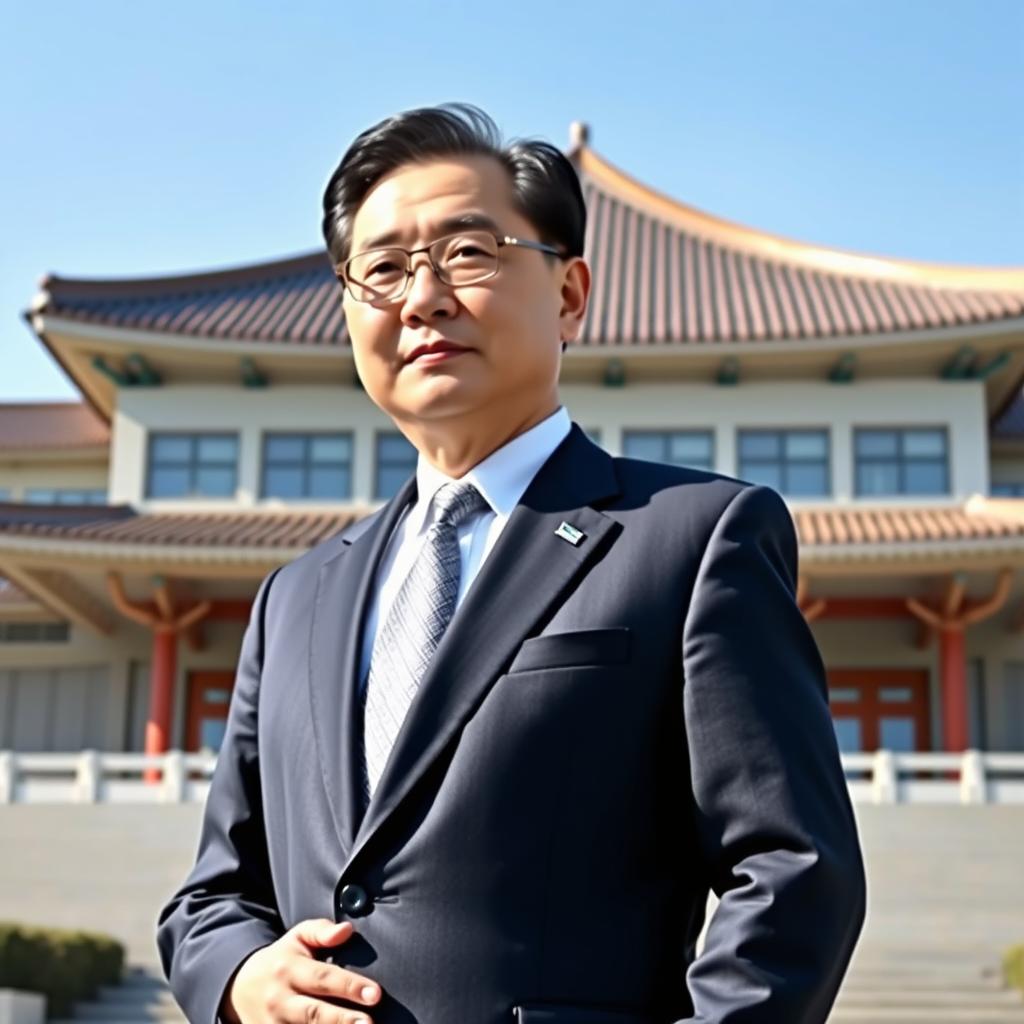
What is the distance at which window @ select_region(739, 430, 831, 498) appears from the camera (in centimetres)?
1950

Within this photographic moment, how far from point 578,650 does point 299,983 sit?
527mm

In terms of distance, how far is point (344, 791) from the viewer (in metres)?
2.08

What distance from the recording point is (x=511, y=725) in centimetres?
201

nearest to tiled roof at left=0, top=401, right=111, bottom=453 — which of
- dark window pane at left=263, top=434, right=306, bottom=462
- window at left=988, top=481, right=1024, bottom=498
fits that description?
dark window pane at left=263, top=434, right=306, bottom=462

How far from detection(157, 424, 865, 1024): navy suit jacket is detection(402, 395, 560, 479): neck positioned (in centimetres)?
15

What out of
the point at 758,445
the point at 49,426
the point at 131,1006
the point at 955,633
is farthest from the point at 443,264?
the point at 49,426

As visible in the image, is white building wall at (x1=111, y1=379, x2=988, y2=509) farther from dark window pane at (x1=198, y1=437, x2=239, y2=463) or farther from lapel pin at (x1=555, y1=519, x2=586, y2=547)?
lapel pin at (x1=555, y1=519, x2=586, y2=547)

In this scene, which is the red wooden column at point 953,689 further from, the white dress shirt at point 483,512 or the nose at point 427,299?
the nose at point 427,299

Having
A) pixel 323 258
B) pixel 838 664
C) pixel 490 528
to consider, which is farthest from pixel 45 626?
pixel 490 528

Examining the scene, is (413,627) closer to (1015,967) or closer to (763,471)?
(1015,967)

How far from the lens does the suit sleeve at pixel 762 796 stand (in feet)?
6.00

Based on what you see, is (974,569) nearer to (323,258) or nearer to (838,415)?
(838,415)

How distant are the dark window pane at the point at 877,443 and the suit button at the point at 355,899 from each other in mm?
17967

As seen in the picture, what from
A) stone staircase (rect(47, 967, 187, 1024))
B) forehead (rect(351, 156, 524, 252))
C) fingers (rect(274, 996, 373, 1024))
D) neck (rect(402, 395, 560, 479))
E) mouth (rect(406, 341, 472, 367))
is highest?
forehead (rect(351, 156, 524, 252))
